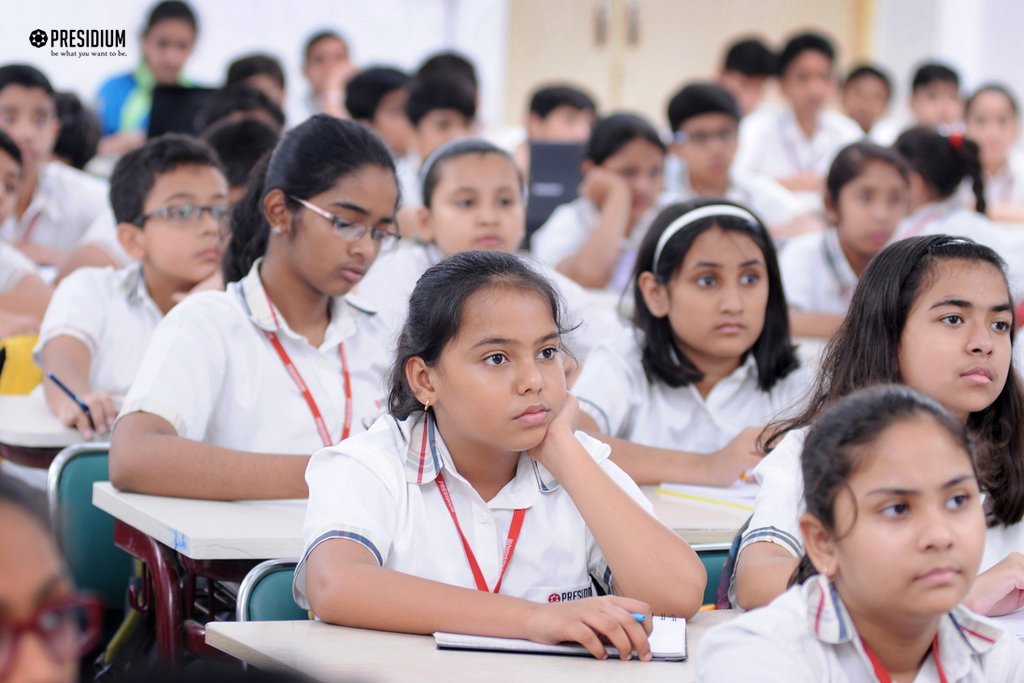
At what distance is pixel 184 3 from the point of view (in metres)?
6.72

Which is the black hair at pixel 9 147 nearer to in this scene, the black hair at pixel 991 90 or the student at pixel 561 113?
the student at pixel 561 113

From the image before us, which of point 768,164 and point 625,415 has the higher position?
point 768,164

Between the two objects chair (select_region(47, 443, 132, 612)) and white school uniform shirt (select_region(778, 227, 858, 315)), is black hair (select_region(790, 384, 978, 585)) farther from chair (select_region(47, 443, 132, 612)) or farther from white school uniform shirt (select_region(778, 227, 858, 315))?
white school uniform shirt (select_region(778, 227, 858, 315))

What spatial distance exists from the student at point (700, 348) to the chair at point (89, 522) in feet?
3.15

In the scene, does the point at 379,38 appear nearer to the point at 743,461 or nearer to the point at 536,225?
the point at 536,225

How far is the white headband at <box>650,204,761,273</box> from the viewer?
110 inches

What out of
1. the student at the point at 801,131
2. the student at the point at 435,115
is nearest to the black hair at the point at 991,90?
the student at the point at 801,131

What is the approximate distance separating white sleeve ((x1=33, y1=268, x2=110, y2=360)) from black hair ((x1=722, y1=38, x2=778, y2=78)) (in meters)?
6.01

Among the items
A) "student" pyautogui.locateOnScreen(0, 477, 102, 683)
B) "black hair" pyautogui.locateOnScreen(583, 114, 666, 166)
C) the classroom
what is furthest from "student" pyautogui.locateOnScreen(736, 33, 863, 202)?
"student" pyautogui.locateOnScreen(0, 477, 102, 683)

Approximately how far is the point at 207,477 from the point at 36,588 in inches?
58.1

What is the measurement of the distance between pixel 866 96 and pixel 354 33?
10.4 ft

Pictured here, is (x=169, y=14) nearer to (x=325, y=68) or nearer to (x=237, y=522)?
(x=325, y=68)

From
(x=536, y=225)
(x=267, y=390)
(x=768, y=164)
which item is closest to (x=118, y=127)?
(x=536, y=225)

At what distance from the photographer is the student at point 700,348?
2.71 meters
